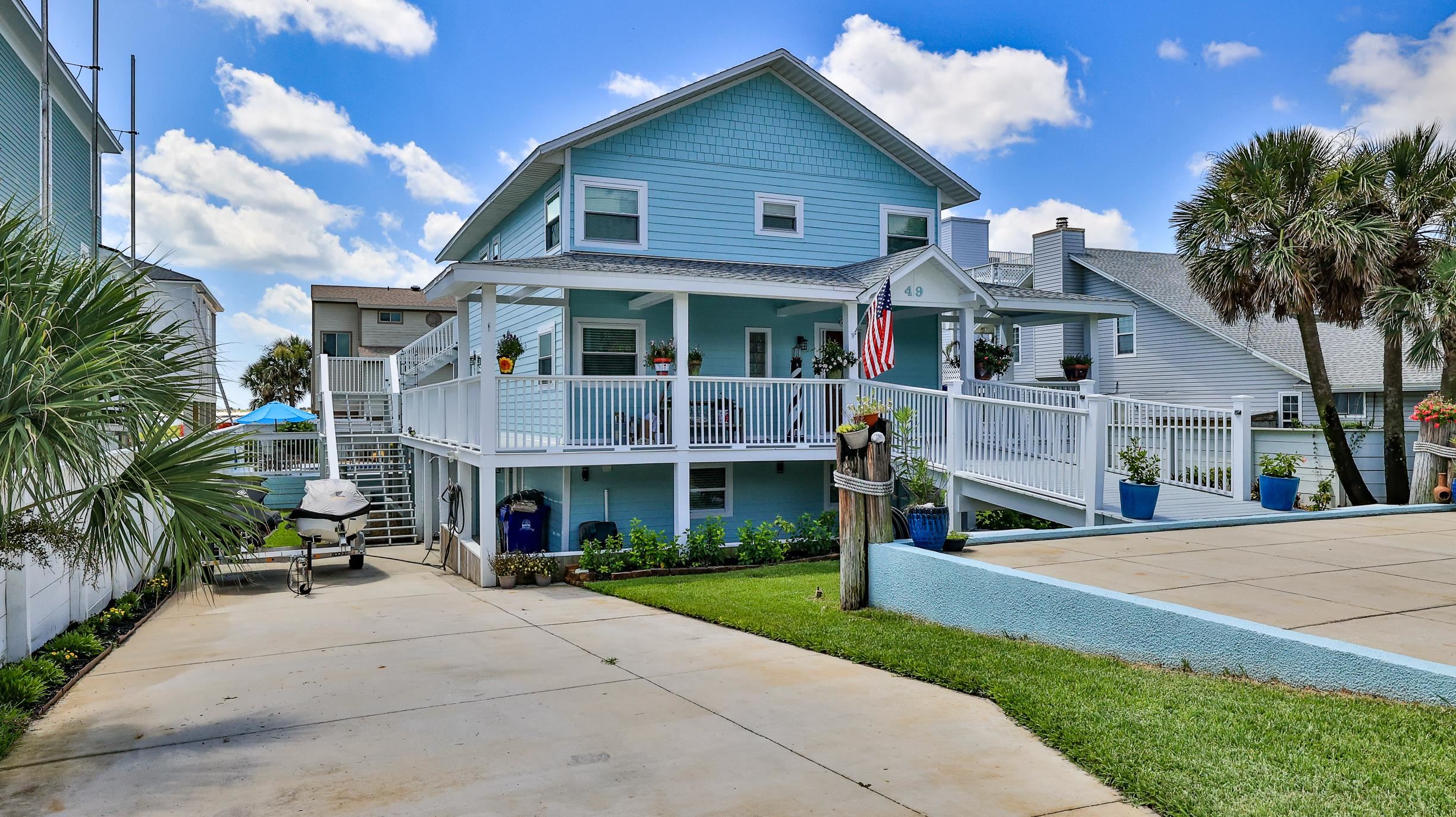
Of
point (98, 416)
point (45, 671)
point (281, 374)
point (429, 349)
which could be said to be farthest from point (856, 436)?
point (281, 374)

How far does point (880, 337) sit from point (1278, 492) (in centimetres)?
562

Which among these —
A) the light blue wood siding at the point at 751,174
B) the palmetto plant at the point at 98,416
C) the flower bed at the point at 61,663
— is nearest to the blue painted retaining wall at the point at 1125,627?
the palmetto plant at the point at 98,416

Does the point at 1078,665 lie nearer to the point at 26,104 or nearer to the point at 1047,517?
the point at 1047,517

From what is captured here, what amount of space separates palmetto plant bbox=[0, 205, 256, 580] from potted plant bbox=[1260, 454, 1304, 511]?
12.1 m

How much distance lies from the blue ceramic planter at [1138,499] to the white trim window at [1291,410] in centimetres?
1362

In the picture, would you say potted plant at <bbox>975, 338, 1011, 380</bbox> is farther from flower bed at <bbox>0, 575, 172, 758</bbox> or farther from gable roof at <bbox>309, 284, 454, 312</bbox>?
gable roof at <bbox>309, 284, 454, 312</bbox>

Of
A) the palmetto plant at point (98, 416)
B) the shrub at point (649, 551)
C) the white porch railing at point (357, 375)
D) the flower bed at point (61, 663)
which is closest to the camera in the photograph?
the palmetto plant at point (98, 416)

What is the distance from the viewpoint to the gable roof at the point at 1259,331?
2230 centimetres

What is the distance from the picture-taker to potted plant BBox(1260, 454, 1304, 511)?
40.9 ft

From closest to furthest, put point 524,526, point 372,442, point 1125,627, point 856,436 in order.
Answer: point 1125,627 < point 856,436 < point 524,526 < point 372,442

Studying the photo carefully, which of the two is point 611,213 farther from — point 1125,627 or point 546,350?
point 1125,627

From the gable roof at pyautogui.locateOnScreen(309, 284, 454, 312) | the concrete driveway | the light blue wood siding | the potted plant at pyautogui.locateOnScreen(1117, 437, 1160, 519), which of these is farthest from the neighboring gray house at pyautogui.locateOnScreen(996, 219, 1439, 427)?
the gable roof at pyautogui.locateOnScreen(309, 284, 454, 312)

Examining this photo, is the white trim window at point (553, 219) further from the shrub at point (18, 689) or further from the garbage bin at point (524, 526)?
the shrub at point (18, 689)

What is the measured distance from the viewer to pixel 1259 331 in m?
24.4
